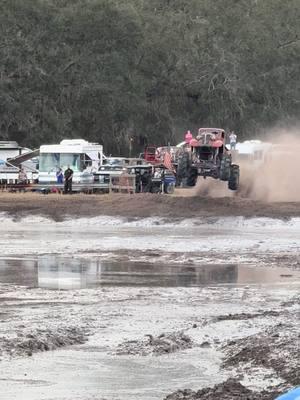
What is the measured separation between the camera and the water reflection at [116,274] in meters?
17.8

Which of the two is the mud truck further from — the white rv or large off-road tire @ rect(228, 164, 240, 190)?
the white rv

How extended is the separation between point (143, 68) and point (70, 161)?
1951 cm

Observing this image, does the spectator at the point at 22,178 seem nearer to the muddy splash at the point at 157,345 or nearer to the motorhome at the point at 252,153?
the motorhome at the point at 252,153

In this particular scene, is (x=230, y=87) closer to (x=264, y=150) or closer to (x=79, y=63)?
(x=79, y=63)

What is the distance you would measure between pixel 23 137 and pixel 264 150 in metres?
19.7

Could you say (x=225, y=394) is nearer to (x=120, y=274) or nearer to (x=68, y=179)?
(x=120, y=274)

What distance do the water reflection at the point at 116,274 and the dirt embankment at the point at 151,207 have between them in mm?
12373

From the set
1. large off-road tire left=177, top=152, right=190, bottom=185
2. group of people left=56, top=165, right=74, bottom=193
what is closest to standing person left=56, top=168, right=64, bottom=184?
group of people left=56, top=165, right=74, bottom=193

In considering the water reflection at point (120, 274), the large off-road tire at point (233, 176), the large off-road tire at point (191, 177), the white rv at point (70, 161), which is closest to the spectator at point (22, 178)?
the white rv at point (70, 161)

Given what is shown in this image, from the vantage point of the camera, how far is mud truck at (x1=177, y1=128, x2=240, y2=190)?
35812mm

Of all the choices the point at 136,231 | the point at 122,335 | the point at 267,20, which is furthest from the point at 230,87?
the point at 122,335

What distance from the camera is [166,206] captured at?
114 feet

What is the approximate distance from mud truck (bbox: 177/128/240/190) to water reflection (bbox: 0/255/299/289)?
14525 millimetres

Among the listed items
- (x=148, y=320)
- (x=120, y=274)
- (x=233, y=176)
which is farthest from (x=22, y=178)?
(x=148, y=320)
